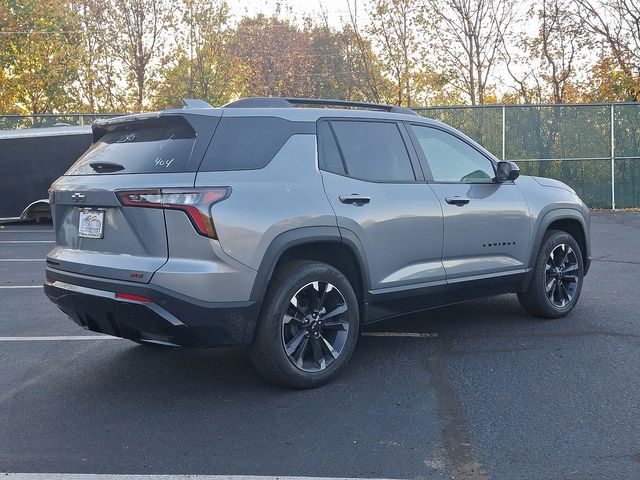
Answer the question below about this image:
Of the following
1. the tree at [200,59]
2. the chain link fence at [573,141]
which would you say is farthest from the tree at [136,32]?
the chain link fence at [573,141]

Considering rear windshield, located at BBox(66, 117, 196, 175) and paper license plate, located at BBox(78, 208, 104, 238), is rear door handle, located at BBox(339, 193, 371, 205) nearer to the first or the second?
rear windshield, located at BBox(66, 117, 196, 175)

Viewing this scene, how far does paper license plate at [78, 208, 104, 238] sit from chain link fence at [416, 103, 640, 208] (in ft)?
50.0

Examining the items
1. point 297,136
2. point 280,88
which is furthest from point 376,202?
point 280,88

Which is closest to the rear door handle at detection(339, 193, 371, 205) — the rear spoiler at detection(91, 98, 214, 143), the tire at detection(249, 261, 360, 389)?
the tire at detection(249, 261, 360, 389)

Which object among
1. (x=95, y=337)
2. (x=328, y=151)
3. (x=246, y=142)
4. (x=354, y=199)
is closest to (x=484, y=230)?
(x=354, y=199)

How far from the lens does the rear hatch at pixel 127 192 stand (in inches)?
173

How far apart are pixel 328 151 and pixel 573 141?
1528 cm

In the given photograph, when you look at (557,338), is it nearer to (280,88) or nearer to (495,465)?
(495,465)

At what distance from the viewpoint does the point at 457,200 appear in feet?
19.0

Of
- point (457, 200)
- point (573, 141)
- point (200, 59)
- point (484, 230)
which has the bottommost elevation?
point (484, 230)

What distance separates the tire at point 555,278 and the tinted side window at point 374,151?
1.69 metres

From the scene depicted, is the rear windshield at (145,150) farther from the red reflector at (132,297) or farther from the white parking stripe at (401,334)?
the white parking stripe at (401,334)

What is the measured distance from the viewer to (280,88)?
39031 mm

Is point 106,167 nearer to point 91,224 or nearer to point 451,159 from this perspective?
point 91,224
